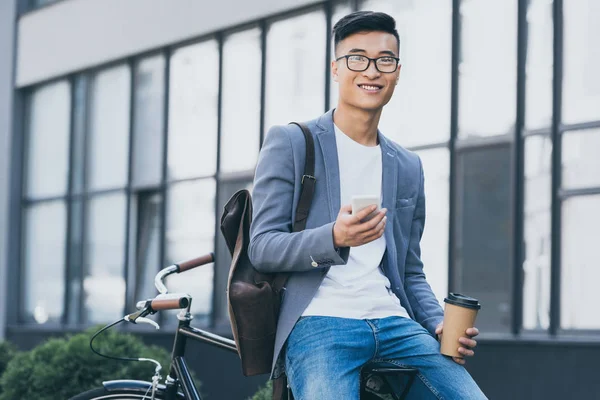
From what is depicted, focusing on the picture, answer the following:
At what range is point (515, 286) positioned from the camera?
8844 millimetres

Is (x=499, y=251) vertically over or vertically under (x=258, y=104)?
under

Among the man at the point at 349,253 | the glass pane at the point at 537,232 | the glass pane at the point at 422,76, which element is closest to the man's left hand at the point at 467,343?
the man at the point at 349,253

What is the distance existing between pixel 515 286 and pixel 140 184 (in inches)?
240

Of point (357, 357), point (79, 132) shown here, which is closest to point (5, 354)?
point (79, 132)

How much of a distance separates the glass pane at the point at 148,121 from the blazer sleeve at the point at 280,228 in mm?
10003

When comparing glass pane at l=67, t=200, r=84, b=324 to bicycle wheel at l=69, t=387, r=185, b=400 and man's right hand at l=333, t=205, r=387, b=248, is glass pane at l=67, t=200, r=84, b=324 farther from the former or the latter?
man's right hand at l=333, t=205, r=387, b=248

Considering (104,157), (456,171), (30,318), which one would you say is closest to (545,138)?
(456,171)

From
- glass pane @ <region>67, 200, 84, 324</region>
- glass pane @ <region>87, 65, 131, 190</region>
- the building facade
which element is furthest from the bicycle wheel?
glass pane @ <region>67, 200, 84, 324</region>

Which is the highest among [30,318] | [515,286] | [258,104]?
[258,104]

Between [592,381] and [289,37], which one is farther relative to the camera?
[289,37]

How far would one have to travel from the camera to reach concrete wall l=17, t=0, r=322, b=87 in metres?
12.3

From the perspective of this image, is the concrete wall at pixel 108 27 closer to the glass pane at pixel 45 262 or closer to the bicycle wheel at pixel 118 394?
the glass pane at pixel 45 262

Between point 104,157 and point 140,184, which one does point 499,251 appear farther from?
point 104,157

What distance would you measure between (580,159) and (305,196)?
562cm
